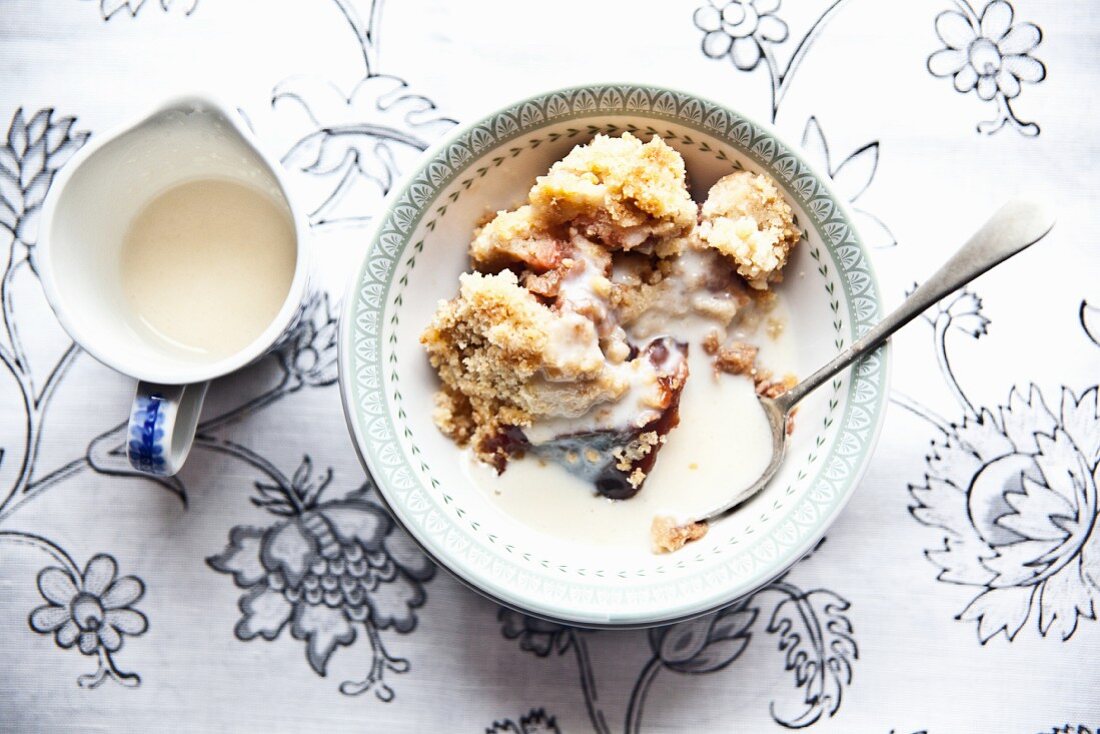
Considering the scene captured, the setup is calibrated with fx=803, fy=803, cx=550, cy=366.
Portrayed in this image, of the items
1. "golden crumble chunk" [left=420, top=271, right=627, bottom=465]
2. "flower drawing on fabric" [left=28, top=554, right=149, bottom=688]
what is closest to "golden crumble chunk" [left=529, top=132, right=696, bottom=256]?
"golden crumble chunk" [left=420, top=271, right=627, bottom=465]

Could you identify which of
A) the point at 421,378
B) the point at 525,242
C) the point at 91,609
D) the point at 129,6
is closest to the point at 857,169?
the point at 525,242

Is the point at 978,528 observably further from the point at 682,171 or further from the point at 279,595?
the point at 279,595

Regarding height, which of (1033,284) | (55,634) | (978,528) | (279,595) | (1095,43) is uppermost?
(1095,43)

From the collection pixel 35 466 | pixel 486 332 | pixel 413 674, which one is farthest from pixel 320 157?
pixel 413 674

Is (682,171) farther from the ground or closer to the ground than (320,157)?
farther from the ground

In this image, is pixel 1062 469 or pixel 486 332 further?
pixel 1062 469

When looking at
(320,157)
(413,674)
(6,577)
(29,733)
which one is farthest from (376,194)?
(29,733)
